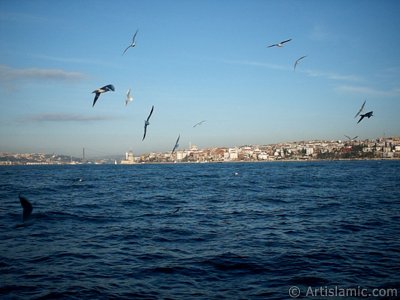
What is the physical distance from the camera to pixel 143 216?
60.7ft

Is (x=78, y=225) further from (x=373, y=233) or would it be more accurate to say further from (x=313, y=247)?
(x=373, y=233)

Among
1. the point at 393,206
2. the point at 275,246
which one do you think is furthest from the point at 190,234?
the point at 393,206

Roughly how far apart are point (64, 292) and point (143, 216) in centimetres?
1075
